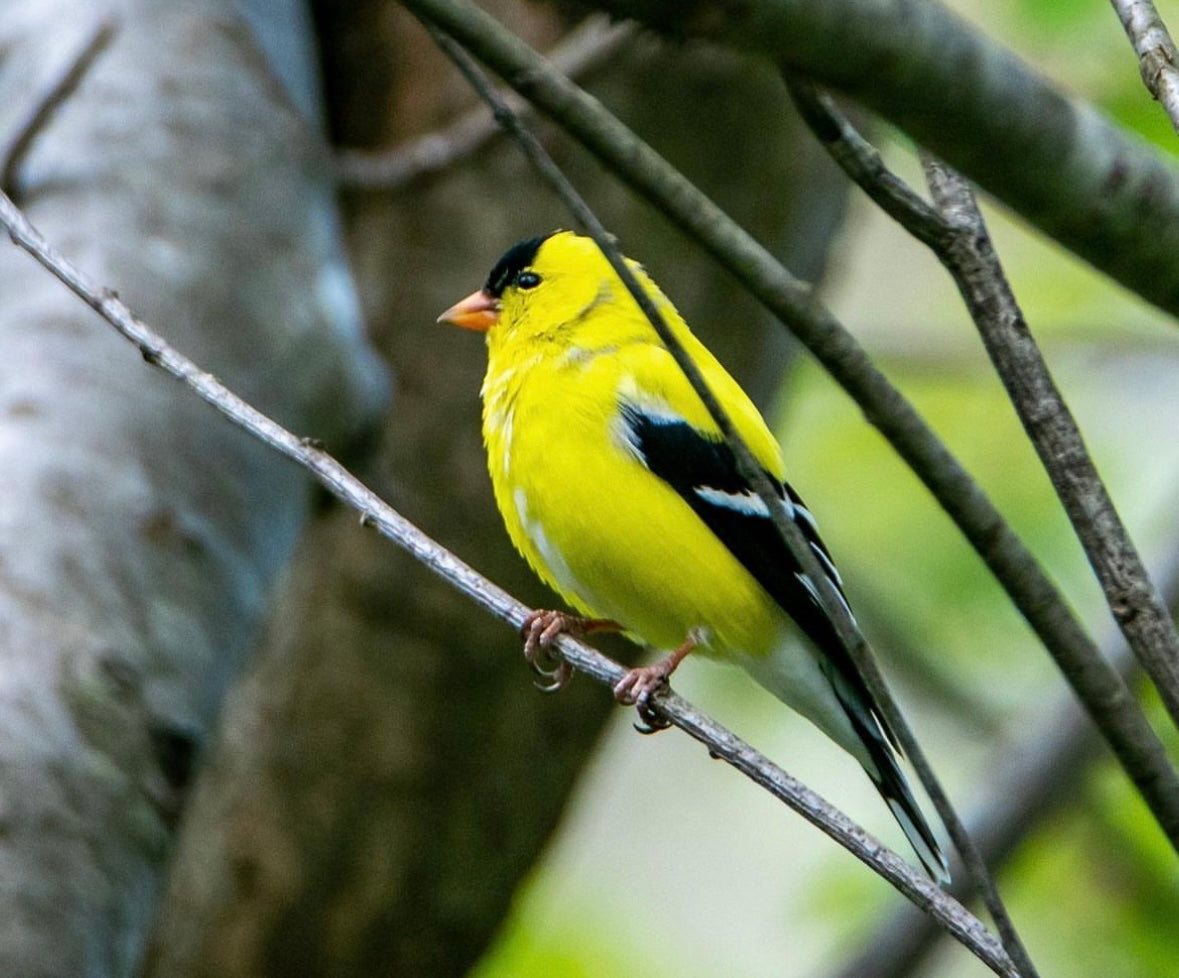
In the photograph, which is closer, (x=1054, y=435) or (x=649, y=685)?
(x=1054, y=435)

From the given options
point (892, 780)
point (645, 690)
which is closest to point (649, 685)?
Answer: point (645, 690)

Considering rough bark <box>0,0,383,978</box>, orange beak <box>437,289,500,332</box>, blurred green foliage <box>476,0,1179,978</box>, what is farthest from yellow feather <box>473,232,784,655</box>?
blurred green foliage <box>476,0,1179,978</box>

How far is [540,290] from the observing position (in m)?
3.50

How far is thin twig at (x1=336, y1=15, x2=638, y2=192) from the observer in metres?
4.43

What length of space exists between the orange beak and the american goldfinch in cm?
38

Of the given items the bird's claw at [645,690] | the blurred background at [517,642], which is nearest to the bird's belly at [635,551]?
the bird's claw at [645,690]

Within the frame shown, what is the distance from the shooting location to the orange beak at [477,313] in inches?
139

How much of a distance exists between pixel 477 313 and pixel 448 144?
1.43 m

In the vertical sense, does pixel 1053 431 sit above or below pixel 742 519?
below

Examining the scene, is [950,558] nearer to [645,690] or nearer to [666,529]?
[666,529]

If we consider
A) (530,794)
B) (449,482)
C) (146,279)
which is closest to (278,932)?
(530,794)

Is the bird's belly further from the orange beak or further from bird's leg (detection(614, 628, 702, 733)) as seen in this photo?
the orange beak

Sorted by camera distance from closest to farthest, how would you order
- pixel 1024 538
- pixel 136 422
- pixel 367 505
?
pixel 367 505, pixel 136 422, pixel 1024 538

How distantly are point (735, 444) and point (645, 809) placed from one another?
7731 millimetres
